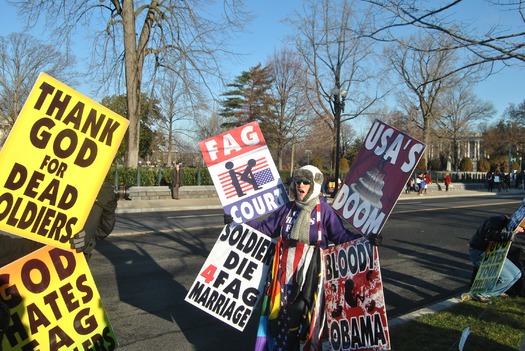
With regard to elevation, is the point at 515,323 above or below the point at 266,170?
below

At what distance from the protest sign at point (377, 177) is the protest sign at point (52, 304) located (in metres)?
2.12

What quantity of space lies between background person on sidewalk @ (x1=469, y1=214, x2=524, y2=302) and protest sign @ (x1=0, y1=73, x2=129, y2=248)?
4213mm

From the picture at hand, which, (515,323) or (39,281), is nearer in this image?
(39,281)

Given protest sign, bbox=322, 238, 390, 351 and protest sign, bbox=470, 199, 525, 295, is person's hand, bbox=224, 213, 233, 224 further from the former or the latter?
protest sign, bbox=470, 199, 525, 295

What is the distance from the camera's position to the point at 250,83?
128 ft

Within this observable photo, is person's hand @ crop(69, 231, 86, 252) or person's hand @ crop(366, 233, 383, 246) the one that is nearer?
person's hand @ crop(69, 231, 86, 252)

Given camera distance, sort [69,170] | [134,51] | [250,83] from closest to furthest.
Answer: [69,170], [134,51], [250,83]

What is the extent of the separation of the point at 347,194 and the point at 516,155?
74139 millimetres

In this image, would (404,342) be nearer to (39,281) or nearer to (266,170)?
(266,170)

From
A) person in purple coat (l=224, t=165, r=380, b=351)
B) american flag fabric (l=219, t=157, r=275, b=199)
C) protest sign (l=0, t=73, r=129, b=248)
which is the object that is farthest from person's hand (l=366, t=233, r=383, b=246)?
protest sign (l=0, t=73, r=129, b=248)

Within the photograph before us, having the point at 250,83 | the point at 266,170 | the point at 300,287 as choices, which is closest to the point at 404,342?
the point at 300,287

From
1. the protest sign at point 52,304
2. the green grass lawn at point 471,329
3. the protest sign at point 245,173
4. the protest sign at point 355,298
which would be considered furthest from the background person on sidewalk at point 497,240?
the protest sign at point 52,304

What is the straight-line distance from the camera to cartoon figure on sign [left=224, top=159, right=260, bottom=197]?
13.1ft

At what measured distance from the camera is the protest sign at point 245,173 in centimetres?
396
